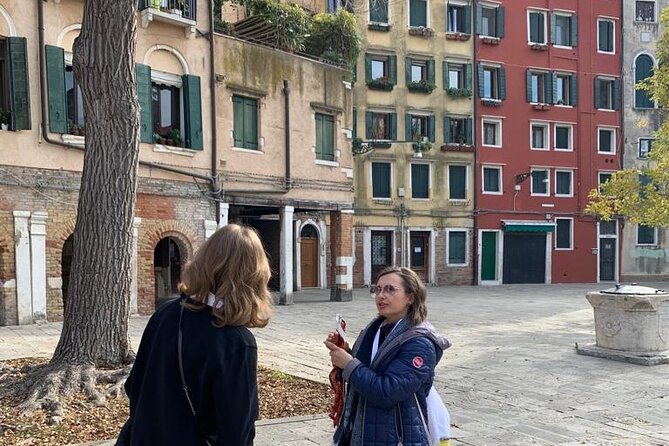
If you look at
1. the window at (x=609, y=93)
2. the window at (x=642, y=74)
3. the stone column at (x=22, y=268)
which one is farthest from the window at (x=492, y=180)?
the stone column at (x=22, y=268)

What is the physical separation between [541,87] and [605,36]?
4810 millimetres

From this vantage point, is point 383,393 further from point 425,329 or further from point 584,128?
point 584,128

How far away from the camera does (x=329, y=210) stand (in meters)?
18.8

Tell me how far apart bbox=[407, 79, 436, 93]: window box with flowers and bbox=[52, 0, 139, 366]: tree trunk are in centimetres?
2207

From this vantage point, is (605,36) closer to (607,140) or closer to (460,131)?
(607,140)

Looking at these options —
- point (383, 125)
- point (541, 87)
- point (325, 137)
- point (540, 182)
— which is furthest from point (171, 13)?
point (541, 87)

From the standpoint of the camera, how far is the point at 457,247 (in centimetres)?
2891

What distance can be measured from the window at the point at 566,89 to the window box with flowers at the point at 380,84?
9.13m

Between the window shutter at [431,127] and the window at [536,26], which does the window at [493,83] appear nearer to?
the window at [536,26]

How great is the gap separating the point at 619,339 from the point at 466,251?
2012cm

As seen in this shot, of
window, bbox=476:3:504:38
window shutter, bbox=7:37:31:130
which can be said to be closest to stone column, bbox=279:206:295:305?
window shutter, bbox=7:37:31:130

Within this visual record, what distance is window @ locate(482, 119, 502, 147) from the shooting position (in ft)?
97.3

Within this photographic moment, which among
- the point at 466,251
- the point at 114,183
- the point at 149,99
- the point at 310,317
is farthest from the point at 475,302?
the point at 114,183

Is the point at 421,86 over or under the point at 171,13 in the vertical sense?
over
